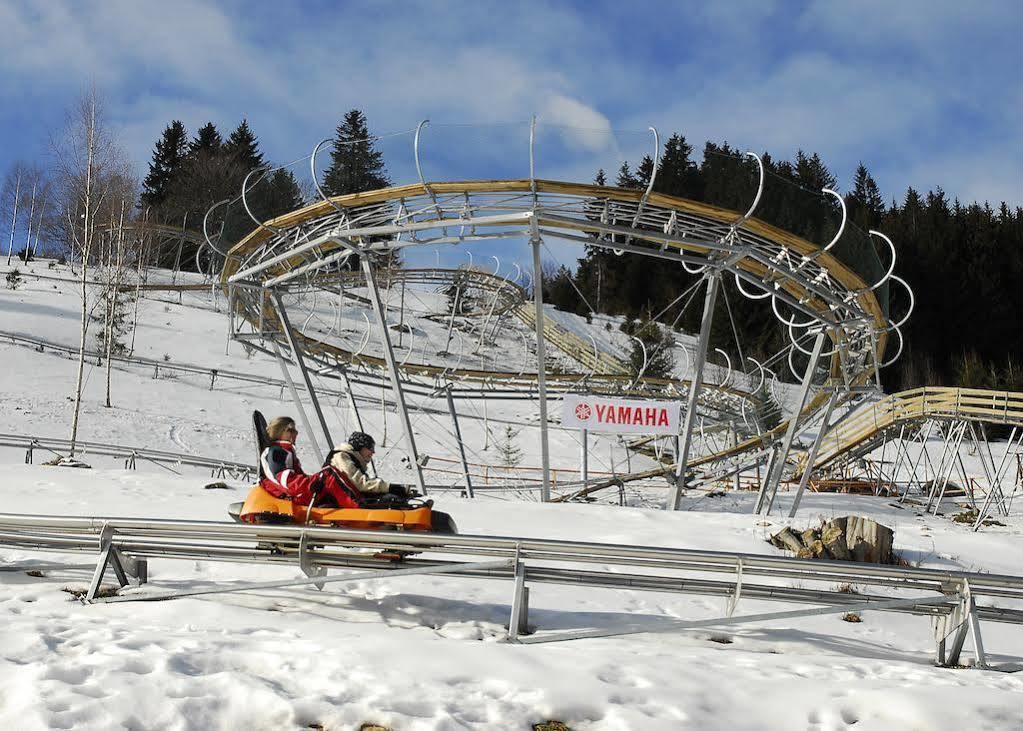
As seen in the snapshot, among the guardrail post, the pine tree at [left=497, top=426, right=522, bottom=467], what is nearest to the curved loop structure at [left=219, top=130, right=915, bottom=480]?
the guardrail post

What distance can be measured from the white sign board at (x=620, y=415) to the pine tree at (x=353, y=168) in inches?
211

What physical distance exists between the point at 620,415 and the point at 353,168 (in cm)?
645

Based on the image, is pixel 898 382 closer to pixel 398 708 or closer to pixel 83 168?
pixel 83 168

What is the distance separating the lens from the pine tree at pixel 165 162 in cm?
7275

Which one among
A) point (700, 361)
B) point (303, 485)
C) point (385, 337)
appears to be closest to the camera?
point (303, 485)

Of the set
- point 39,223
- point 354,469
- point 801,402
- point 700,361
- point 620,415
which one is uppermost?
point 39,223

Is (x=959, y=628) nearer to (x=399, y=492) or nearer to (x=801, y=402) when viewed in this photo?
(x=399, y=492)

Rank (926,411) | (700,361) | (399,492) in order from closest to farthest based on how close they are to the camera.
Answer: (399,492), (700,361), (926,411)

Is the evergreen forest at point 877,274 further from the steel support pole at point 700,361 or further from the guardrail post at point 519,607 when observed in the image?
the guardrail post at point 519,607

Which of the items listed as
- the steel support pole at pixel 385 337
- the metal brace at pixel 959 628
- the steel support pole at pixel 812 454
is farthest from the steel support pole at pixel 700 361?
the metal brace at pixel 959 628

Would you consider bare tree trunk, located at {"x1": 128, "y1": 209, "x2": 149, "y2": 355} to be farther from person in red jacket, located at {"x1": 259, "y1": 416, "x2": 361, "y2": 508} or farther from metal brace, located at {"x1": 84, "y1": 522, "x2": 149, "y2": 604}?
person in red jacket, located at {"x1": 259, "y1": 416, "x2": 361, "y2": 508}

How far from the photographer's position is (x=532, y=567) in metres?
6.38

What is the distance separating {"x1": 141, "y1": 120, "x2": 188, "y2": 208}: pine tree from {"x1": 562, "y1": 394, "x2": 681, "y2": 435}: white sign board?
212 feet

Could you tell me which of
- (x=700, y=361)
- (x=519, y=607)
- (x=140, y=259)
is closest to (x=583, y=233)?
(x=700, y=361)
